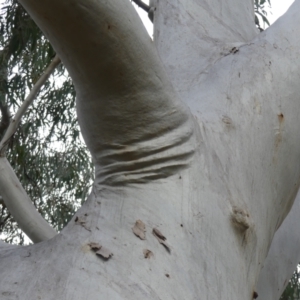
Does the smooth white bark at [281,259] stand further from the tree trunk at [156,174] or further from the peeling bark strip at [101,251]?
the peeling bark strip at [101,251]

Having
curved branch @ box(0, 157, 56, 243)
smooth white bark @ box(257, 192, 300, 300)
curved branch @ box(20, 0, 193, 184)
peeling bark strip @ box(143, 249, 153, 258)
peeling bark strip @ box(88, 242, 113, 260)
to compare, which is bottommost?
smooth white bark @ box(257, 192, 300, 300)

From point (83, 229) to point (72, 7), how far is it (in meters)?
0.28

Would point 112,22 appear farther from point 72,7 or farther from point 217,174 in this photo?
point 217,174

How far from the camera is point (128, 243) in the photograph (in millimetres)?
753

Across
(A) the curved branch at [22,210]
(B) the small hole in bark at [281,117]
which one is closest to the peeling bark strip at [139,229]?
(B) the small hole in bark at [281,117]

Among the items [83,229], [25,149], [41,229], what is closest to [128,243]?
[83,229]

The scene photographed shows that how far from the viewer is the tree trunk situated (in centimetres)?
71

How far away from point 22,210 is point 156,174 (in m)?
1.09

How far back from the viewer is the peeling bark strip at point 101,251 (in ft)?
2.39

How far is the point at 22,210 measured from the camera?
1842mm

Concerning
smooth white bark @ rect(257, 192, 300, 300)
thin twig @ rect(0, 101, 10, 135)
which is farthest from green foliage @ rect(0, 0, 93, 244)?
smooth white bark @ rect(257, 192, 300, 300)

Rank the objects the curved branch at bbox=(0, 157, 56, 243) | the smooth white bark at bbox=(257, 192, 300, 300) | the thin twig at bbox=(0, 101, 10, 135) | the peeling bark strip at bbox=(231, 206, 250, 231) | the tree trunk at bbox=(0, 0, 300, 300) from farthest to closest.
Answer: the thin twig at bbox=(0, 101, 10, 135) < the curved branch at bbox=(0, 157, 56, 243) < the smooth white bark at bbox=(257, 192, 300, 300) < the peeling bark strip at bbox=(231, 206, 250, 231) < the tree trunk at bbox=(0, 0, 300, 300)

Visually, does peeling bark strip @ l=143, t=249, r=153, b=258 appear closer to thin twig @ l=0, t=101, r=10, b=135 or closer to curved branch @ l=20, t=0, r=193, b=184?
curved branch @ l=20, t=0, r=193, b=184

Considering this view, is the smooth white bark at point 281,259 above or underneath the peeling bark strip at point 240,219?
underneath
